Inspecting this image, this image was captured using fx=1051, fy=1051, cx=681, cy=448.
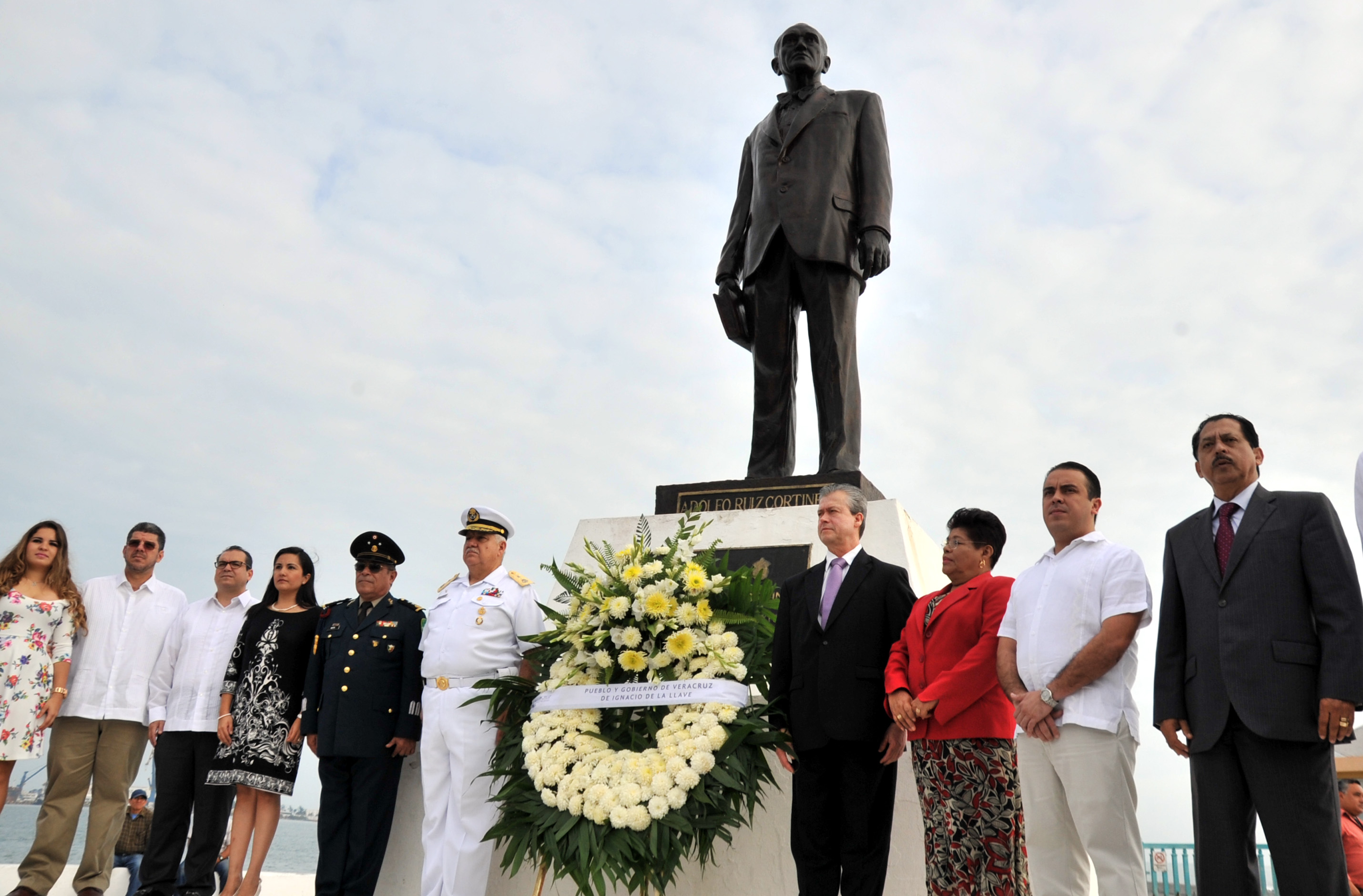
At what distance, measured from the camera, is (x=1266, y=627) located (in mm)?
2818

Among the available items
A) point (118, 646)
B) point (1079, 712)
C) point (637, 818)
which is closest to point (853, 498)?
point (1079, 712)

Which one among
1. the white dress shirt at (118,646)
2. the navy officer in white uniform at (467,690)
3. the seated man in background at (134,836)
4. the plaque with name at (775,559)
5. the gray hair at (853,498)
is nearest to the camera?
the gray hair at (853,498)

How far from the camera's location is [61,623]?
4.78 meters

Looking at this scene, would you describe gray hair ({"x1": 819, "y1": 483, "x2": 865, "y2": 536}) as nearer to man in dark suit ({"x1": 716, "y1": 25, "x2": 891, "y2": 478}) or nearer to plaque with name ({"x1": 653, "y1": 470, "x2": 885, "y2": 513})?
plaque with name ({"x1": 653, "y1": 470, "x2": 885, "y2": 513})

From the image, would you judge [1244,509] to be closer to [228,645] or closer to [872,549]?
[872,549]

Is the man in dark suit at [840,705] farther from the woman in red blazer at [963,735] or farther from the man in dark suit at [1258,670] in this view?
the man in dark suit at [1258,670]

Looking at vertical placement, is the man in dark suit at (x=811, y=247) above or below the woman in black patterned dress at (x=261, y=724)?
above

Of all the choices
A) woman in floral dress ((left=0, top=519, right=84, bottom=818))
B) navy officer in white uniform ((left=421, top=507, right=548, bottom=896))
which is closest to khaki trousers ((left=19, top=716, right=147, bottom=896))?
woman in floral dress ((left=0, top=519, right=84, bottom=818))

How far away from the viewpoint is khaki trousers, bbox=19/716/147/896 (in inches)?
177

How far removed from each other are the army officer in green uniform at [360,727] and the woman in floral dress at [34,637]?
44.1 inches

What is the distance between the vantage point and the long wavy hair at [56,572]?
4.79m

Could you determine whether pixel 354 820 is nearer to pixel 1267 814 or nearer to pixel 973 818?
pixel 973 818

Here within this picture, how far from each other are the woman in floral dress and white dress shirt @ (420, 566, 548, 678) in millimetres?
1680

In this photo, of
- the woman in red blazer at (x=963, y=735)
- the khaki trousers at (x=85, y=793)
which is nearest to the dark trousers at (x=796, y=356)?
the woman in red blazer at (x=963, y=735)
